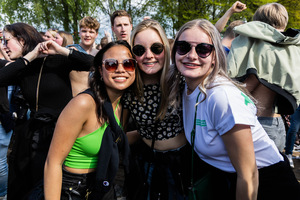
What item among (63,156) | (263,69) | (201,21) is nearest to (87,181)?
(63,156)

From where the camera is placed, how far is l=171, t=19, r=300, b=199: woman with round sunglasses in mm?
1300

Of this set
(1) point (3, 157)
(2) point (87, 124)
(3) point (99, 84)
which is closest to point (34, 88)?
(3) point (99, 84)

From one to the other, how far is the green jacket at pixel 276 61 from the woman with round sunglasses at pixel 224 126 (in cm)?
53

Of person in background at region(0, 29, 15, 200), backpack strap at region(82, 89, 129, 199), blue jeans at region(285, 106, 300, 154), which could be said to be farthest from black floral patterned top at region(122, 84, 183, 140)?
blue jeans at region(285, 106, 300, 154)

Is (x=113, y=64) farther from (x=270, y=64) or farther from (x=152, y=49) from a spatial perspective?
(x=270, y=64)

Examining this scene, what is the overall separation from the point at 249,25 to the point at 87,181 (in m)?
2.01

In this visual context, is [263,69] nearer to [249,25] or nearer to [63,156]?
[249,25]

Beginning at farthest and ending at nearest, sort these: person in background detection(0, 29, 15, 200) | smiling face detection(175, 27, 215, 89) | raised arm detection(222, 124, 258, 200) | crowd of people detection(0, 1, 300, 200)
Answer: person in background detection(0, 29, 15, 200) → smiling face detection(175, 27, 215, 89) → crowd of people detection(0, 1, 300, 200) → raised arm detection(222, 124, 258, 200)

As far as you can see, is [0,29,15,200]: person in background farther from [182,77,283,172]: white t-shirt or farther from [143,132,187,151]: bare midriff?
[182,77,283,172]: white t-shirt

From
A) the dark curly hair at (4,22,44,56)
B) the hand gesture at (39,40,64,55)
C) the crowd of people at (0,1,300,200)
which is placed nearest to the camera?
the crowd of people at (0,1,300,200)

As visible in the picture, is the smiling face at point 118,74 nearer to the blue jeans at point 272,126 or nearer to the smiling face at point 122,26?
the blue jeans at point 272,126

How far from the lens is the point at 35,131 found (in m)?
2.12

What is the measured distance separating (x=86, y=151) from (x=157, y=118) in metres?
0.65

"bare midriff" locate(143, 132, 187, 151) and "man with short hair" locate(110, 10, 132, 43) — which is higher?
"man with short hair" locate(110, 10, 132, 43)
